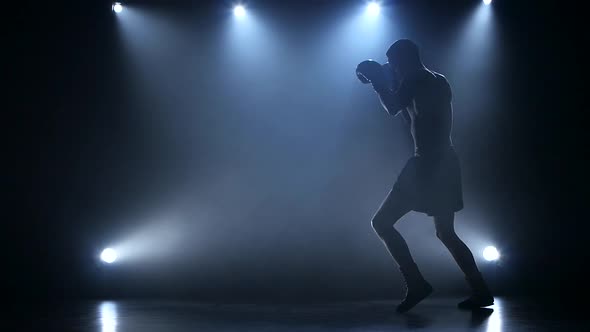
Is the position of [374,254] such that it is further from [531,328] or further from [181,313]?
[531,328]

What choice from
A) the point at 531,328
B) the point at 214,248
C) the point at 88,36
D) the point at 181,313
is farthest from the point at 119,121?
the point at 531,328

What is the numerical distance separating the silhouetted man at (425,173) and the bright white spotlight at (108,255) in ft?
9.23

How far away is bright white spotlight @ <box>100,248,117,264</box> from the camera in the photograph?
16.4 feet

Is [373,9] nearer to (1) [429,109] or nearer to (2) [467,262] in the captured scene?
(1) [429,109]

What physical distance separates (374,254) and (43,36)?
12.9ft

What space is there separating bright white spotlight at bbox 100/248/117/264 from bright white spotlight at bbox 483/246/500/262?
3.60 metres

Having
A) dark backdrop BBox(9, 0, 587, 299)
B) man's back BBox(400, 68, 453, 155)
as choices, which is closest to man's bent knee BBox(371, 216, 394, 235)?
man's back BBox(400, 68, 453, 155)

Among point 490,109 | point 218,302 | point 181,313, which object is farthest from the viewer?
point 490,109

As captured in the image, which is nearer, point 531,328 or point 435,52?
point 531,328

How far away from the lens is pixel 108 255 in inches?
197

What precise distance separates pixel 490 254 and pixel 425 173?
237 cm

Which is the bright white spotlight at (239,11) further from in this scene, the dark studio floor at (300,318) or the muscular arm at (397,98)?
the dark studio floor at (300,318)

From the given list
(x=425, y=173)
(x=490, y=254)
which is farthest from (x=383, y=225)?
(x=490, y=254)

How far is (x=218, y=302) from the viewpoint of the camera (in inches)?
162
